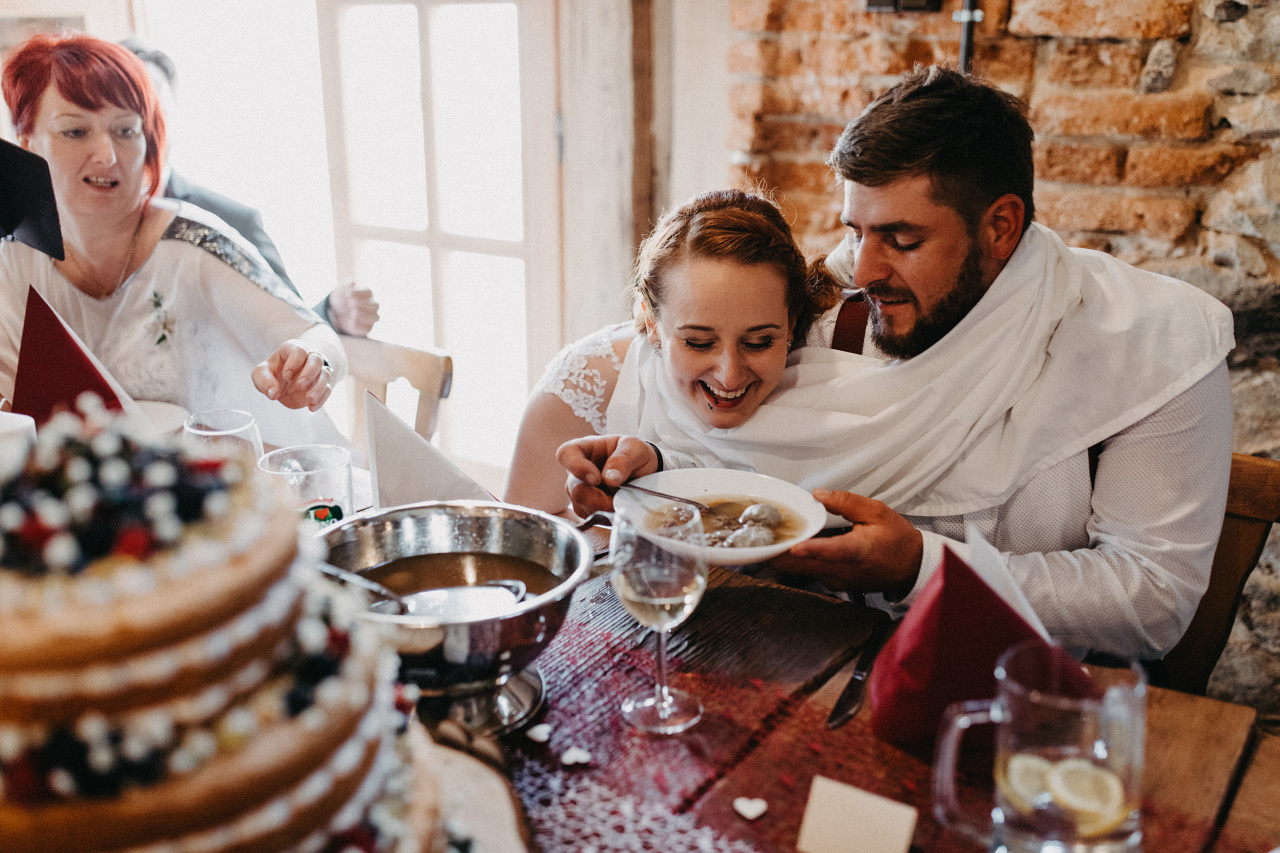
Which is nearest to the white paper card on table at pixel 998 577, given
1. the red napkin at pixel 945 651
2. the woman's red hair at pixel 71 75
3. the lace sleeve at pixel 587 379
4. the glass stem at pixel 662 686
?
the red napkin at pixel 945 651

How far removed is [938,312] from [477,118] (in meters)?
1.60

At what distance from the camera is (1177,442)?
137 cm

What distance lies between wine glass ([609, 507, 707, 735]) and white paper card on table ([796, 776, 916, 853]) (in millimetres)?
168

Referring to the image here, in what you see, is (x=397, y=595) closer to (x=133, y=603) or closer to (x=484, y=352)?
(x=133, y=603)

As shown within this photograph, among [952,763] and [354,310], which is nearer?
[952,763]

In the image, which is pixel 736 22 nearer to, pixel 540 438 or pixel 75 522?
pixel 540 438

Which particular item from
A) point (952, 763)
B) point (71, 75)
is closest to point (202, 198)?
point (71, 75)

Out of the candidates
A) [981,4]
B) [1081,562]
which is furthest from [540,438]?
[981,4]

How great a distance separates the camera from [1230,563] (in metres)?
1.40

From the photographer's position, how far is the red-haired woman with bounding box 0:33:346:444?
1.99 meters

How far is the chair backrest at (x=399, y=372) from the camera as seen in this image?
75.6 inches

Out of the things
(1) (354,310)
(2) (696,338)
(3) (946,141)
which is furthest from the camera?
(1) (354,310)

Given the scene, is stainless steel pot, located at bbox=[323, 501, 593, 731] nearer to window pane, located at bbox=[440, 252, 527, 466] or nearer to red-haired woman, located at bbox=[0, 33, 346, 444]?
red-haired woman, located at bbox=[0, 33, 346, 444]

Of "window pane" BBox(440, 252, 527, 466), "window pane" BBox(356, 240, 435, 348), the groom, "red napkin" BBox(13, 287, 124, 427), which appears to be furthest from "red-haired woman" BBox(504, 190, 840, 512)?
"window pane" BBox(356, 240, 435, 348)
